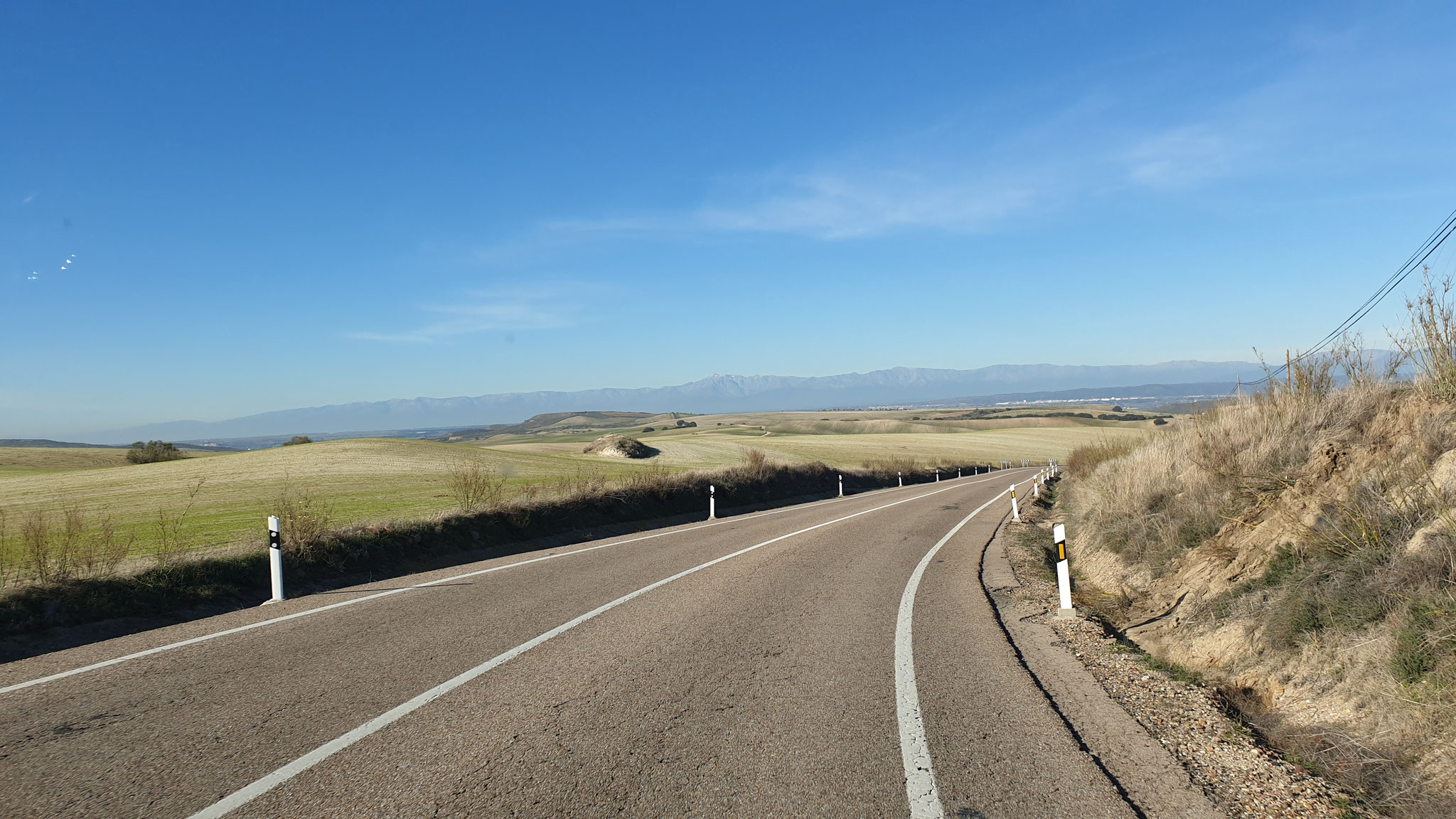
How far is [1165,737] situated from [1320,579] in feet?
8.00

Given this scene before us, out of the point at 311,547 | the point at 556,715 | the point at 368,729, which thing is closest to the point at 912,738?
the point at 556,715

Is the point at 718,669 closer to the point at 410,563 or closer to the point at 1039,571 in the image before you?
the point at 1039,571

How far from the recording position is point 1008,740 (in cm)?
491

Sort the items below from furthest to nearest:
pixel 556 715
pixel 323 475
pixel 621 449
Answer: pixel 621 449, pixel 323 475, pixel 556 715

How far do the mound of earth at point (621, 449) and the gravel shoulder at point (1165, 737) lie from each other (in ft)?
191

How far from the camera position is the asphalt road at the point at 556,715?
4.10m

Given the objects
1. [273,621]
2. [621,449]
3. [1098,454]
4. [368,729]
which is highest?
[368,729]

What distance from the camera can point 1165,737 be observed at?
5.06 m

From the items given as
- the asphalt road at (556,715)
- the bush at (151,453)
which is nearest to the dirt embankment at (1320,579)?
the asphalt road at (556,715)

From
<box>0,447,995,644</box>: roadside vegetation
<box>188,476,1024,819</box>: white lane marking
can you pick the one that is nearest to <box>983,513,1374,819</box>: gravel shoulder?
<box>188,476,1024,819</box>: white lane marking

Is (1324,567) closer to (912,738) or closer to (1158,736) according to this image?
(1158,736)

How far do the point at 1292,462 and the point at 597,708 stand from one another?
8404mm

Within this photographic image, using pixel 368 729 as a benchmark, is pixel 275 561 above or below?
Result: above

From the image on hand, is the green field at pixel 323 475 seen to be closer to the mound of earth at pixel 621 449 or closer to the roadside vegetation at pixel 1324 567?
the mound of earth at pixel 621 449
